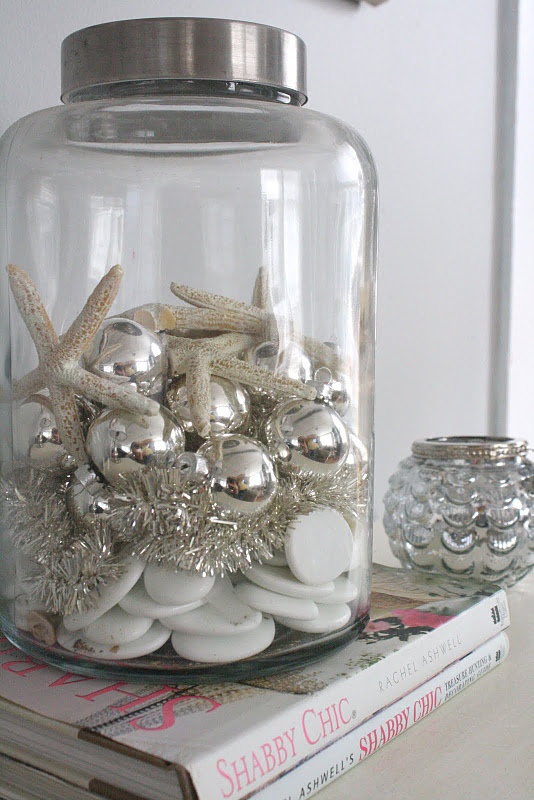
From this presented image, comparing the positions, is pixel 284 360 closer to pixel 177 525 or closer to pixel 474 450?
pixel 177 525

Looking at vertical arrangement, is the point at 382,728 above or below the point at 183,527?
below

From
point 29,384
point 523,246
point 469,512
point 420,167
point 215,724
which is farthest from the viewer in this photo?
point 523,246

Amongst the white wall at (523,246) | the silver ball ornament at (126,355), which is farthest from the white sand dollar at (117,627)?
the white wall at (523,246)

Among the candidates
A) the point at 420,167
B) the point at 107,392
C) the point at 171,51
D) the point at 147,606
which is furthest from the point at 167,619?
the point at 420,167

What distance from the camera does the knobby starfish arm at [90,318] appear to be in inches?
16.5

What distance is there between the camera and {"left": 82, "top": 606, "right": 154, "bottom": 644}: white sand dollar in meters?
0.40

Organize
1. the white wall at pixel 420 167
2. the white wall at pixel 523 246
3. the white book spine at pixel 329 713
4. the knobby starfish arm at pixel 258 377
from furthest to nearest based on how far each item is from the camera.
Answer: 1. the white wall at pixel 523 246
2. the white wall at pixel 420 167
3. the knobby starfish arm at pixel 258 377
4. the white book spine at pixel 329 713

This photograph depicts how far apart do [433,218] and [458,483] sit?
0.47 metres

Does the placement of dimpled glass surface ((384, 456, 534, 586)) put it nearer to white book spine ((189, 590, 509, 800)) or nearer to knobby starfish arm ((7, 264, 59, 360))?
white book spine ((189, 590, 509, 800))

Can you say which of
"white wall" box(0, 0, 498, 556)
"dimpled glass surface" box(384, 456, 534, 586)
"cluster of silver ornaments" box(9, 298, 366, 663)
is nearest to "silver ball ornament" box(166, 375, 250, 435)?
"cluster of silver ornaments" box(9, 298, 366, 663)

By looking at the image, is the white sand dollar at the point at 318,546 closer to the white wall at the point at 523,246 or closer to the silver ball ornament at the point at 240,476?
the silver ball ornament at the point at 240,476

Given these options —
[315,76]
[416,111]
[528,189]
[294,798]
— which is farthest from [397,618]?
[528,189]

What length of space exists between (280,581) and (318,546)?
0.03 m

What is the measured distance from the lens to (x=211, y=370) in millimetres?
434
